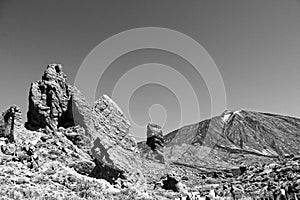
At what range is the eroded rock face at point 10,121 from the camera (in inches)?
952

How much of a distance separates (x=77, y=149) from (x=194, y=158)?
61862 mm

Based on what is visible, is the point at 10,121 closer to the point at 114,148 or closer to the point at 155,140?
the point at 114,148

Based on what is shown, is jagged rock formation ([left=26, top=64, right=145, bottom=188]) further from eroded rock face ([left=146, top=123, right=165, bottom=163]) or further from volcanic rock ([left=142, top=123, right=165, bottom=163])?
eroded rock face ([left=146, top=123, right=165, bottom=163])

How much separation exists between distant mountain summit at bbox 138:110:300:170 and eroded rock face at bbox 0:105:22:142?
49812 mm

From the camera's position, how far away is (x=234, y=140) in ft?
362

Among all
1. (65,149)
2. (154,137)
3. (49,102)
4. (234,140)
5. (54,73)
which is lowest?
(65,149)

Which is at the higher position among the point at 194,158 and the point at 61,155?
the point at 194,158

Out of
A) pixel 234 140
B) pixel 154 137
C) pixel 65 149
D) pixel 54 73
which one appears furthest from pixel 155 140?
pixel 234 140

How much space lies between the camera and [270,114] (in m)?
137

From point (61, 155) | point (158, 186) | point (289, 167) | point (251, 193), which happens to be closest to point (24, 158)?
point (61, 155)

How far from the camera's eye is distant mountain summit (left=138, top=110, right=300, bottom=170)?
83875 mm

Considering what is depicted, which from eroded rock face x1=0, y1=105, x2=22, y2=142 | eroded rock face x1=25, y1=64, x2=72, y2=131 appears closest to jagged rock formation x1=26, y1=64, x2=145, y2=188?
eroded rock face x1=25, y1=64, x2=72, y2=131

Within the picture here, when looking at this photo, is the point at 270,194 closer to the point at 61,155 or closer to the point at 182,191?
the point at 182,191

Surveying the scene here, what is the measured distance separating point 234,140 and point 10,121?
9397 centimetres
